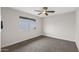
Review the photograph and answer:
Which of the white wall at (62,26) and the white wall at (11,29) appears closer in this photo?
the white wall at (11,29)

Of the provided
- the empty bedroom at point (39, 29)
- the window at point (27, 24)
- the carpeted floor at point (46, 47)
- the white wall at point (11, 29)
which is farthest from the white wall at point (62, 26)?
the white wall at point (11, 29)

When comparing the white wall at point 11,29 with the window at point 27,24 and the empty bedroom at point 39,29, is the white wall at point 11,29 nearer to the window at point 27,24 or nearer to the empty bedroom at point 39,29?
the empty bedroom at point 39,29

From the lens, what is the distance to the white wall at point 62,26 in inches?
128

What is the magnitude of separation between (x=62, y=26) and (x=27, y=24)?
207 centimetres

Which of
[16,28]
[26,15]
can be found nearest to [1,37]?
[16,28]

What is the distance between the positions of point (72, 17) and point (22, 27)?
2713 mm

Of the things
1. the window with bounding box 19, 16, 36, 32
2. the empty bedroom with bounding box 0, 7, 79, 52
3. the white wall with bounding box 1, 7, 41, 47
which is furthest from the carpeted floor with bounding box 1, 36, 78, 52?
the window with bounding box 19, 16, 36, 32

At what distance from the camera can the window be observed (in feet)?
11.1

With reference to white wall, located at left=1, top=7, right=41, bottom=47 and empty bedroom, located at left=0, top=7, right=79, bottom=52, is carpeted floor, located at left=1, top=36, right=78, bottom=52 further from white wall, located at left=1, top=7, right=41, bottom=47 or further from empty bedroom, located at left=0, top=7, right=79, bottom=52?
white wall, located at left=1, top=7, right=41, bottom=47

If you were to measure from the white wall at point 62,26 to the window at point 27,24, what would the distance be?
954 millimetres

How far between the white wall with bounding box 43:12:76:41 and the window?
95cm

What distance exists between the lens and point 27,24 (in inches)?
149
